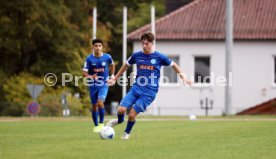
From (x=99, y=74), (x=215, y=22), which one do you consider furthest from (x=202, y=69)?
(x=99, y=74)

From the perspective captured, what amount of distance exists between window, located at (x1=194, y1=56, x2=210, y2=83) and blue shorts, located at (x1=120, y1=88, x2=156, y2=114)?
112 feet

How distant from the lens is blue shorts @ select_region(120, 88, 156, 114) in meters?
17.6

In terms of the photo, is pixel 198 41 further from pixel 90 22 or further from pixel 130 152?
pixel 130 152

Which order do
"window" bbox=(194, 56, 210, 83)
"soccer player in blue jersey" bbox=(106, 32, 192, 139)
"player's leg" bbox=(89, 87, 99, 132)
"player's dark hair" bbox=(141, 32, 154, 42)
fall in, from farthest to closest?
"window" bbox=(194, 56, 210, 83), "player's leg" bbox=(89, 87, 99, 132), "soccer player in blue jersey" bbox=(106, 32, 192, 139), "player's dark hair" bbox=(141, 32, 154, 42)

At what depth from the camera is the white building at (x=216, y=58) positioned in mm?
51219

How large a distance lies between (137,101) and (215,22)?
35.1 meters

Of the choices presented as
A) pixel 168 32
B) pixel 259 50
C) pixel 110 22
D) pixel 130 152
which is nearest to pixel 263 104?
pixel 259 50

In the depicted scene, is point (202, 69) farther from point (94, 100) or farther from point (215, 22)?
point (94, 100)

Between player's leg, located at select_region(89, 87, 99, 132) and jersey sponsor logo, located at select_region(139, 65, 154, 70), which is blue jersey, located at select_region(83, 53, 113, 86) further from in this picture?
jersey sponsor logo, located at select_region(139, 65, 154, 70)

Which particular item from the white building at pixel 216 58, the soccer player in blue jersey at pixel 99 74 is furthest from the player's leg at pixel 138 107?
the white building at pixel 216 58

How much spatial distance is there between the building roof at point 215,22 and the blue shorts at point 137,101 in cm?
3357

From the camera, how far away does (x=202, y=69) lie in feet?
171

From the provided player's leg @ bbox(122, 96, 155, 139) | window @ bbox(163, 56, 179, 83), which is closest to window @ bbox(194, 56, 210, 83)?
window @ bbox(163, 56, 179, 83)

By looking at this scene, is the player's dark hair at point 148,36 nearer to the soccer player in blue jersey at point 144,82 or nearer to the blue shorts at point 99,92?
the soccer player in blue jersey at point 144,82
